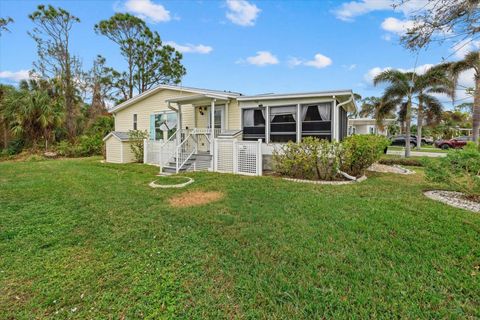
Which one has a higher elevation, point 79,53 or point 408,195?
point 79,53

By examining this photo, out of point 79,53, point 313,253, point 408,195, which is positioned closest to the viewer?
point 313,253

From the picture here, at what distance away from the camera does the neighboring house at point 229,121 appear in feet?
31.4

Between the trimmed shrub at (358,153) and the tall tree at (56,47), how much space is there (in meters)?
20.4

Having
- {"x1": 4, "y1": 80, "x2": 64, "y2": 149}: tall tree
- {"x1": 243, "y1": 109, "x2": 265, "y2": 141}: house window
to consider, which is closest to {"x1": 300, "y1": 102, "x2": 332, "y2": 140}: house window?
{"x1": 243, "y1": 109, "x2": 265, "y2": 141}: house window

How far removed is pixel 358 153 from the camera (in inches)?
317

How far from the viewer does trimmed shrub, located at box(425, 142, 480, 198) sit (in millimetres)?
5496

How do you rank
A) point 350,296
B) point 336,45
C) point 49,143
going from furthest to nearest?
point 49,143
point 336,45
point 350,296

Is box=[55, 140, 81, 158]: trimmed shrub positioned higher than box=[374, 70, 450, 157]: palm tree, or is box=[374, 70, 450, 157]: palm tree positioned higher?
box=[374, 70, 450, 157]: palm tree

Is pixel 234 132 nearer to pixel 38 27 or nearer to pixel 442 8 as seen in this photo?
pixel 442 8

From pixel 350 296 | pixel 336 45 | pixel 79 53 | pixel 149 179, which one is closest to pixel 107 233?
pixel 350 296

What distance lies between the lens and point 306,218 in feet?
15.2

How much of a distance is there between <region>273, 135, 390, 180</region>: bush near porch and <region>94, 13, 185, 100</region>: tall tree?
23.0m

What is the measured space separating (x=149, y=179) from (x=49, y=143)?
13137mm

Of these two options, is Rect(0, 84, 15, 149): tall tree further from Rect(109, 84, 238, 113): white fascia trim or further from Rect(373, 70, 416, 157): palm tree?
Rect(373, 70, 416, 157): palm tree
